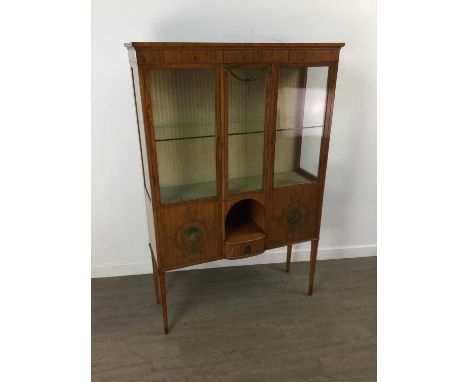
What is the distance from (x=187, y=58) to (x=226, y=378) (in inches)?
57.7

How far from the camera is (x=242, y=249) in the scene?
6.20ft

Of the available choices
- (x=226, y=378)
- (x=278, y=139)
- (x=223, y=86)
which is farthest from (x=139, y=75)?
(x=226, y=378)

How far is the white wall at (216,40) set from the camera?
191 centimetres

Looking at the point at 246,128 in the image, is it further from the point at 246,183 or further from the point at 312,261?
the point at 312,261

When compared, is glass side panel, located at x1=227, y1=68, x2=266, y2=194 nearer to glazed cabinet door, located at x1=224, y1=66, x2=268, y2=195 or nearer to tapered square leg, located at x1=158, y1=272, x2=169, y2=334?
glazed cabinet door, located at x1=224, y1=66, x2=268, y2=195

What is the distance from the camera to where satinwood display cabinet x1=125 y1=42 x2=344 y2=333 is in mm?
1572

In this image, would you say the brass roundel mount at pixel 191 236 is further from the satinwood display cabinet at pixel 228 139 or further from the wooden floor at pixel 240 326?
the wooden floor at pixel 240 326

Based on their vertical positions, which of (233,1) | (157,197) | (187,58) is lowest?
(157,197)

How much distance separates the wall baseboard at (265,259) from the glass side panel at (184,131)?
0.89 metres

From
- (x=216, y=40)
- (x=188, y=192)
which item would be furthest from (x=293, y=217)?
(x=216, y=40)

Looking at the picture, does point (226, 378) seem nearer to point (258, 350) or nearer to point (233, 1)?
point (258, 350)

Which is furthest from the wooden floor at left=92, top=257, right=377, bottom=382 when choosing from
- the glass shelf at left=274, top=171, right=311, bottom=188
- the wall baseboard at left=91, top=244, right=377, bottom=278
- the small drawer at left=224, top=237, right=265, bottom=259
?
the glass shelf at left=274, top=171, right=311, bottom=188

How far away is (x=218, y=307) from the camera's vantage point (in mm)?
2174

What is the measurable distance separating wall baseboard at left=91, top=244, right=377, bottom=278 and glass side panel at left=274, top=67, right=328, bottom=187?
2.68ft
